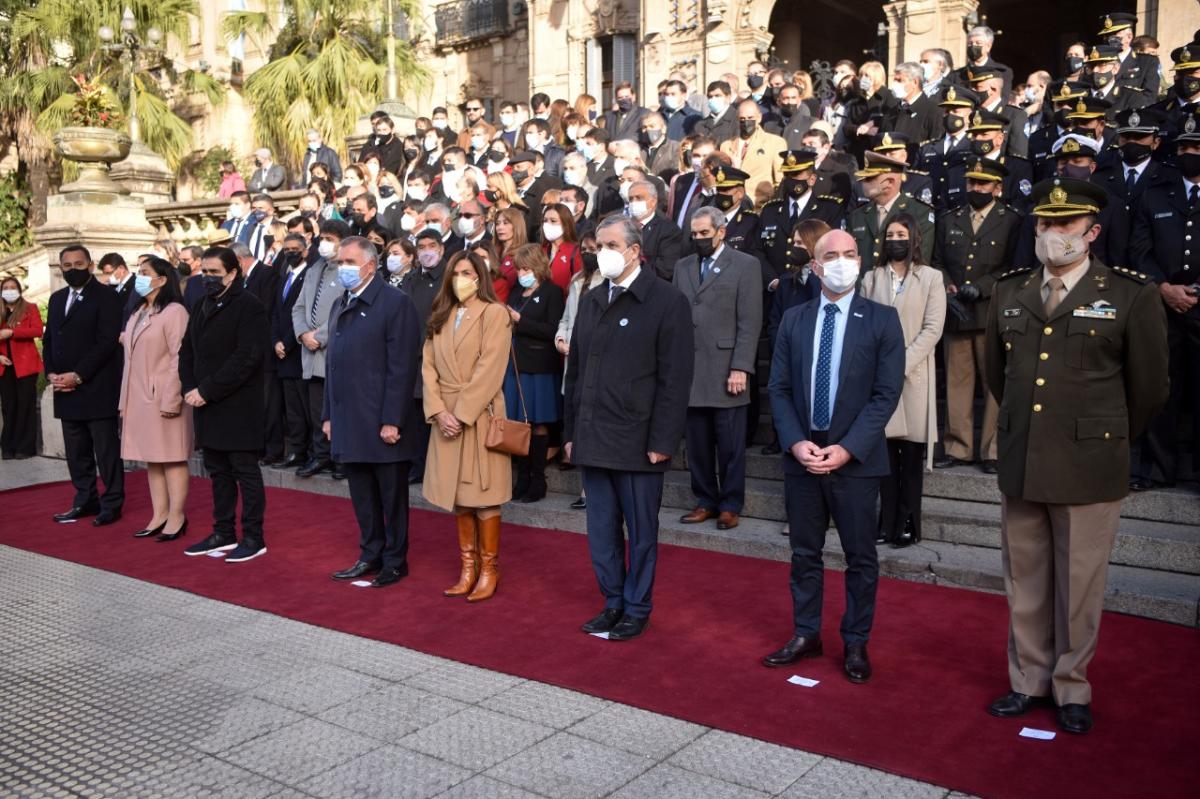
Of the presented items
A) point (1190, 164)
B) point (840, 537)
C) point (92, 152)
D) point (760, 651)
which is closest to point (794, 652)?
point (760, 651)

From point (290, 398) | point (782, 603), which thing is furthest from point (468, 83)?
point (782, 603)

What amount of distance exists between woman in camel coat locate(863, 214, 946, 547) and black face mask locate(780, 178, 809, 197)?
6.08 feet

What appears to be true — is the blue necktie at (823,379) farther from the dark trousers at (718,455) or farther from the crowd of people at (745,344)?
the dark trousers at (718,455)

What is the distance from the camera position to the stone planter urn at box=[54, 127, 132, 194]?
40.1ft

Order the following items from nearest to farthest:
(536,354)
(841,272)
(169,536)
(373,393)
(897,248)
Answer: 1. (841,272)
2. (897,248)
3. (373,393)
4. (169,536)
5. (536,354)

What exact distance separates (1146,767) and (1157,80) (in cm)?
818

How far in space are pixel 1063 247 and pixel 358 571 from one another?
4451mm

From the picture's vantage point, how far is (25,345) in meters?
11.9

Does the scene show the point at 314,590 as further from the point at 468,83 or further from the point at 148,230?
the point at 468,83

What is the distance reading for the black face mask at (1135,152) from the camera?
738 centimetres

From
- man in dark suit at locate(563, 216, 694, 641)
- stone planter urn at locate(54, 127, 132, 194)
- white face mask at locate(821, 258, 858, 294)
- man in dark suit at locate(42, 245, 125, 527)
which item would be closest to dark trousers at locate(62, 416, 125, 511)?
man in dark suit at locate(42, 245, 125, 527)

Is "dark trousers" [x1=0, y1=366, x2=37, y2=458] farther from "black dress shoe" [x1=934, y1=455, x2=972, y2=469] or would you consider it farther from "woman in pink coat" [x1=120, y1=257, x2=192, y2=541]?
"black dress shoe" [x1=934, y1=455, x2=972, y2=469]

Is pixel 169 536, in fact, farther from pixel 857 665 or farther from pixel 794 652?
pixel 857 665

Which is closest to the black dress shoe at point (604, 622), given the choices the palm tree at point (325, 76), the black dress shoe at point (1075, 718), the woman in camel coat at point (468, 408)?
the woman in camel coat at point (468, 408)
